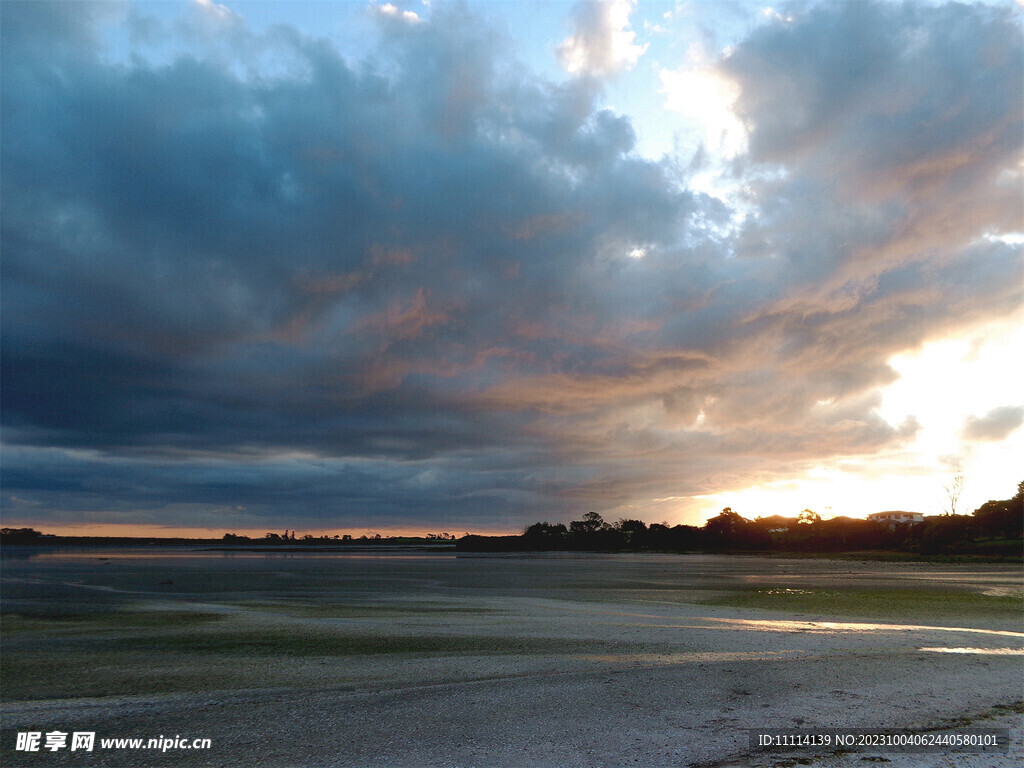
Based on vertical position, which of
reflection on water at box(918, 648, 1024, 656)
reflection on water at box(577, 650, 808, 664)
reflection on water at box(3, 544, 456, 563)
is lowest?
reflection on water at box(3, 544, 456, 563)

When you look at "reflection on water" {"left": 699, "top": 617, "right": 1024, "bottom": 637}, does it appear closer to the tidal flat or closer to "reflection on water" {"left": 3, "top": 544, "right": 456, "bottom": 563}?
the tidal flat

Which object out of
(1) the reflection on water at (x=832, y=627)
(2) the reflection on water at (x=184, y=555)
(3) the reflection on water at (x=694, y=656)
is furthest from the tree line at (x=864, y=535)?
(3) the reflection on water at (x=694, y=656)

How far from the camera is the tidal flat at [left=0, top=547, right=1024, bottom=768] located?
902 centimetres

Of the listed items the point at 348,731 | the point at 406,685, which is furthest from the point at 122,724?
the point at 406,685

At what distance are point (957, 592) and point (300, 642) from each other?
114ft

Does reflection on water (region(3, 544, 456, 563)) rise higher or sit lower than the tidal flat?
lower

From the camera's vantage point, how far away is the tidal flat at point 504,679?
9.02 metres

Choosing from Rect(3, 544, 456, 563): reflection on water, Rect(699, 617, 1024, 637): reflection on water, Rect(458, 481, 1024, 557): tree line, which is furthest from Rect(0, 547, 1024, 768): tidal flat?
Rect(458, 481, 1024, 557): tree line

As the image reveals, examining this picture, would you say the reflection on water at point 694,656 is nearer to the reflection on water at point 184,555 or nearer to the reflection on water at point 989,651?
the reflection on water at point 989,651

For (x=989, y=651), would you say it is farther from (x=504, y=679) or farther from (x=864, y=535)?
(x=864, y=535)

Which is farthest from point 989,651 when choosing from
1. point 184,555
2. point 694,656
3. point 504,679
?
point 184,555

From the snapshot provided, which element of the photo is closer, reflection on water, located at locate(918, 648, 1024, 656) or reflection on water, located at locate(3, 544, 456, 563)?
reflection on water, located at locate(918, 648, 1024, 656)

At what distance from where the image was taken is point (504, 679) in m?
12.9

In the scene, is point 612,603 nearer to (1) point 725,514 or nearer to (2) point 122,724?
(2) point 122,724
